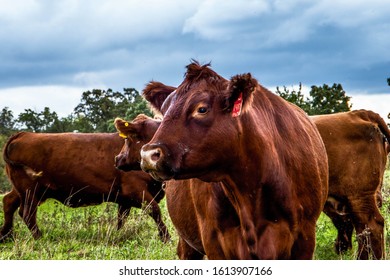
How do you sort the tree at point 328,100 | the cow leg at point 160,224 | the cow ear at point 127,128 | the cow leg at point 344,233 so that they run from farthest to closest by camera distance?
the tree at point 328,100
the cow ear at point 127,128
the cow leg at point 160,224
the cow leg at point 344,233

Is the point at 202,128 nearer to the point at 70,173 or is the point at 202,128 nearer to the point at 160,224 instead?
the point at 160,224

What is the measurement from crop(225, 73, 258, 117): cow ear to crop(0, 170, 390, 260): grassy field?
361 cm

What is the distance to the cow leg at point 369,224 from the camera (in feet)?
26.7

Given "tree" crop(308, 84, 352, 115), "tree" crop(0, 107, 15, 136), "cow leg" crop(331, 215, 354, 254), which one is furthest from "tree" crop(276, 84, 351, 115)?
"cow leg" crop(331, 215, 354, 254)

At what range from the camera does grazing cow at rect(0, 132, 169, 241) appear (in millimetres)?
13180

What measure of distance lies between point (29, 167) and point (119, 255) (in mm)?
5477

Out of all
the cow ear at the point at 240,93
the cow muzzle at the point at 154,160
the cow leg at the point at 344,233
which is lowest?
the cow leg at the point at 344,233

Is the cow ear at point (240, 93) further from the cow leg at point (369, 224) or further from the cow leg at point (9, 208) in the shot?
the cow leg at point (9, 208)

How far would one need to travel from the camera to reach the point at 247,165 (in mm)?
5156

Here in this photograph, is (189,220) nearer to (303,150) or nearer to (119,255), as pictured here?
(303,150)

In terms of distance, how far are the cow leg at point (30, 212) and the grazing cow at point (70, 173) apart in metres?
0.02

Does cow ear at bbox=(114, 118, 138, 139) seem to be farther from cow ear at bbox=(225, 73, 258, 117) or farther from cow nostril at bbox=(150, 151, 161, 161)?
cow nostril at bbox=(150, 151, 161, 161)

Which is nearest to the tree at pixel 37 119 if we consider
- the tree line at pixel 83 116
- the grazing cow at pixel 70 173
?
the tree line at pixel 83 116
